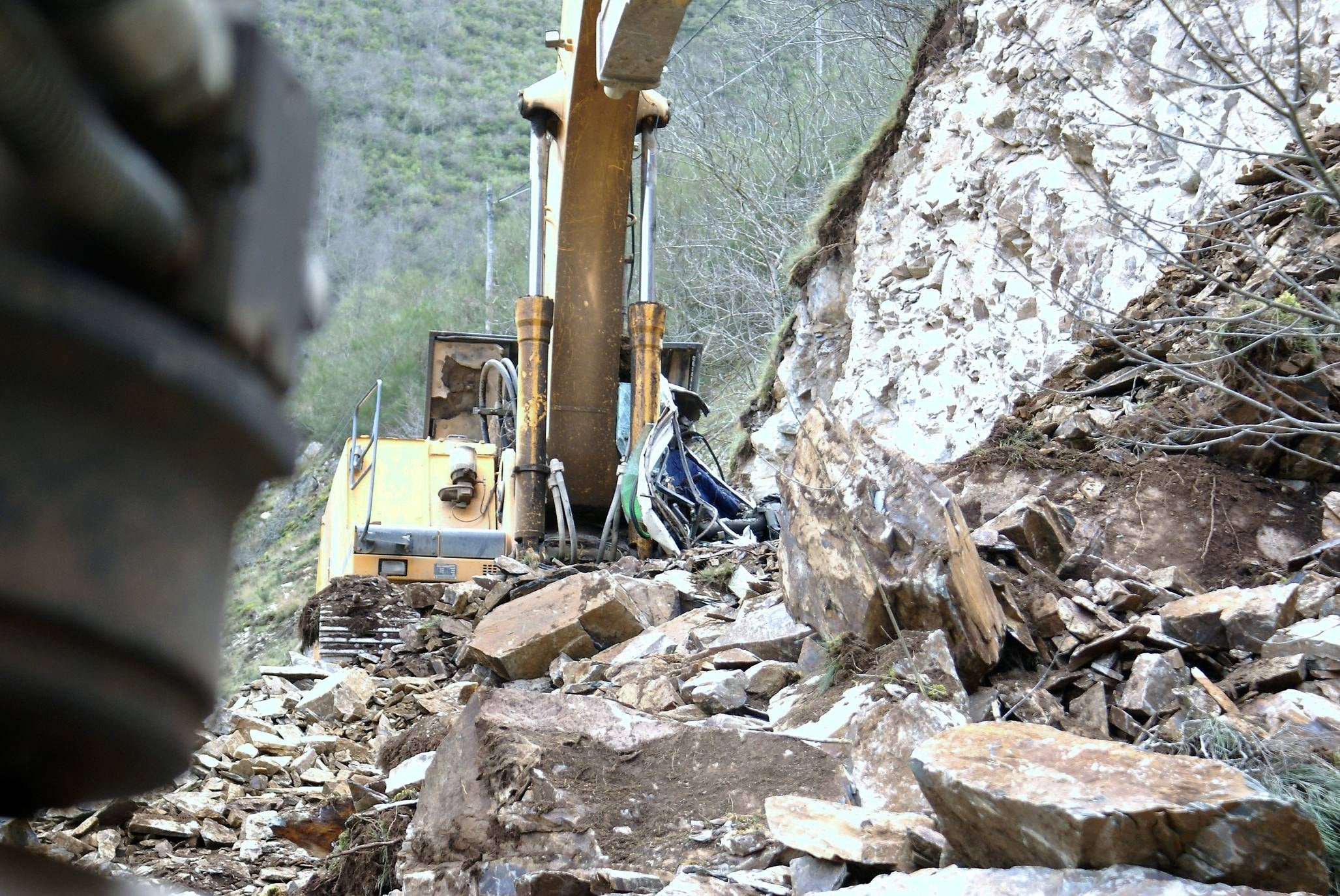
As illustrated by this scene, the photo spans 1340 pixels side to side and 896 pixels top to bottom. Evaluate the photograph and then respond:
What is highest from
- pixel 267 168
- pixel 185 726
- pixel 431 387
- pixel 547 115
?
pixel 547 115

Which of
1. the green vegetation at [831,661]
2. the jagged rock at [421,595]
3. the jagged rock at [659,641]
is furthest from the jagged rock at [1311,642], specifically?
the jagged rock at [421,595]

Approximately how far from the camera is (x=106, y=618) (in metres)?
0.45

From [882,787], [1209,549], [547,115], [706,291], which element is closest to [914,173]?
[547,115]

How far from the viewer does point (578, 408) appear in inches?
356

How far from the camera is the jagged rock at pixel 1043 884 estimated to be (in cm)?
206

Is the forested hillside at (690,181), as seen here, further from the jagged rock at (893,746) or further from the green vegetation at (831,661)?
the jagged rock at (893,746)

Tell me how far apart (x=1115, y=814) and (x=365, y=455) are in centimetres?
827

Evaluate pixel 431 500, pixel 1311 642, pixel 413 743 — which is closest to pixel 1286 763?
pixel 1311 642

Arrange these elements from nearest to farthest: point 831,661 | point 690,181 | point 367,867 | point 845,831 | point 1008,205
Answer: point 845,831
point 367,867
point 831,661
point 1008,205
point 690,181

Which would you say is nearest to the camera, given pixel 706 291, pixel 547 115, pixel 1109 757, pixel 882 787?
Result: pixel 1109 757

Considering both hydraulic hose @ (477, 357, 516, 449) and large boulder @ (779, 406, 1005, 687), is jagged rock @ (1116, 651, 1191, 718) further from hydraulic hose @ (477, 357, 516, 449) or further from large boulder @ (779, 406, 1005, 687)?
hydraulic hose @ (477, 357, 516, 449)

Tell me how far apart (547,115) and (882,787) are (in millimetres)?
6795

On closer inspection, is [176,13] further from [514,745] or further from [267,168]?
[514,745]

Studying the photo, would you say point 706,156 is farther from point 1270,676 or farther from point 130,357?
point 130,357
